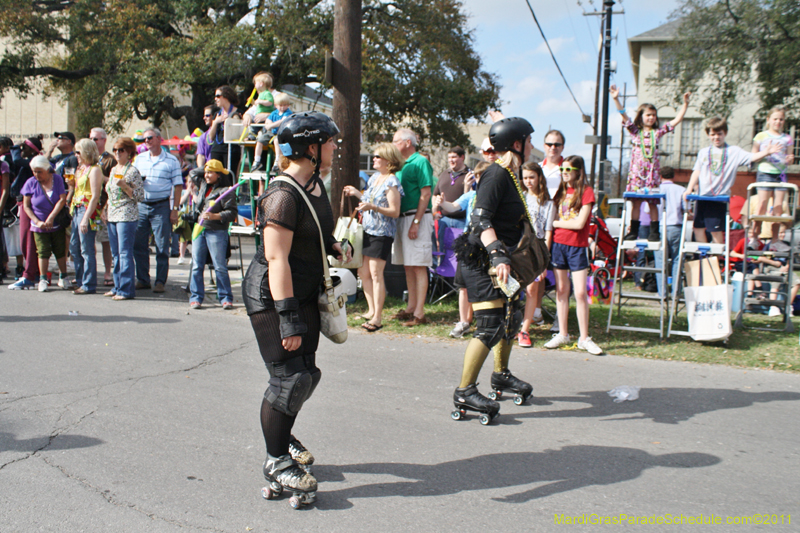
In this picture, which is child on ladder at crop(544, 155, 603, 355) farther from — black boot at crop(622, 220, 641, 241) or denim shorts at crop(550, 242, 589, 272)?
black boot at crop(622, 220, 641, 241)

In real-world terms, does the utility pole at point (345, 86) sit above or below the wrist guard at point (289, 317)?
above

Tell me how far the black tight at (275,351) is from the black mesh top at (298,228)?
0.29ft

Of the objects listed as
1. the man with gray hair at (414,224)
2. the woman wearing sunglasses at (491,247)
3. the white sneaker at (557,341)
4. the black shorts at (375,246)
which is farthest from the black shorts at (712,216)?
the woman wearing sunglasses at (491,247)

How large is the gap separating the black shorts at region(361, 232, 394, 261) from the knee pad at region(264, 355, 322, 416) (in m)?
4.07

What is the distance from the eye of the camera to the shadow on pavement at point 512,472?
343cm

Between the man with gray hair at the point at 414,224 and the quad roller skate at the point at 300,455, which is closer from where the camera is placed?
the quad roller skate at the point at 300,455

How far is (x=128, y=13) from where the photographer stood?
21.1 metres

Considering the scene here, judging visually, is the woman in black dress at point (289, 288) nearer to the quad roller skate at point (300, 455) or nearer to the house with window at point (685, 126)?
the quad roller skate at point (300, 455)

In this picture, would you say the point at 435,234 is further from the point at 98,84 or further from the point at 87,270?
the point at 98,84

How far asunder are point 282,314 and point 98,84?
2238 cm

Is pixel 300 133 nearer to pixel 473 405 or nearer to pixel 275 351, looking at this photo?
pixel 275 351

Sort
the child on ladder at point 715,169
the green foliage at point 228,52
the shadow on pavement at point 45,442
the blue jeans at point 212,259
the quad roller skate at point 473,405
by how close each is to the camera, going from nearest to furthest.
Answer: the shadow on pavement at point 45,442 < the quad roller skate at point 473,405 < the child on ladder at point 715,169 < the blue jeans at point 212,259 < the green foliage at point 228,52

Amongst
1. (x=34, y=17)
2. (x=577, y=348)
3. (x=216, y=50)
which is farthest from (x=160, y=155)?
(x=34, y=17)

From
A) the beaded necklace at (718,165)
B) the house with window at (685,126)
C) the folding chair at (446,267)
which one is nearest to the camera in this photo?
the beaded necklace at (718,165)
